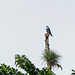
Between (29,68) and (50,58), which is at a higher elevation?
(50,58)

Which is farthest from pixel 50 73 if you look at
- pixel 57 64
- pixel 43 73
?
pixel 57 64

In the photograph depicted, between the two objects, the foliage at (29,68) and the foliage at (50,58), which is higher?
the foliage at (50,58)

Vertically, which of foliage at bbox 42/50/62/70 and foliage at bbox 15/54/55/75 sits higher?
foliage at bbox 42/50/62/70

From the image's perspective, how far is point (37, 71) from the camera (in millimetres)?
11672

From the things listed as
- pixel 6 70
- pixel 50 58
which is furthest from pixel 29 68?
pixel 50 58

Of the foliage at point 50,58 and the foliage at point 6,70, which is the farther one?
the foliage at point 50,58

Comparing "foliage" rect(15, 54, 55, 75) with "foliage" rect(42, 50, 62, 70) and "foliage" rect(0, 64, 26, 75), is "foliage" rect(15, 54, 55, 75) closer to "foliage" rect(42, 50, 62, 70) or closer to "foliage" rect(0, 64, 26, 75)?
"foliage" rect(0, 64, 26, 75)

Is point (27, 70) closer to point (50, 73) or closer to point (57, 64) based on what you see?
point (50, 73)

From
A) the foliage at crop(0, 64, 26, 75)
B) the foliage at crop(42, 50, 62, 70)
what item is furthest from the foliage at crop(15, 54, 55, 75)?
the foliage at crop(42, 50, 62, 70)

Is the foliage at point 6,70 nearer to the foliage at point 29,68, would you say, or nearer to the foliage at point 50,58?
the foliage at point 29,68

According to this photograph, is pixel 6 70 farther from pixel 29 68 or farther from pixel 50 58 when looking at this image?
pixel 50 58

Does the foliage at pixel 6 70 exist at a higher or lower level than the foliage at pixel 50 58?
lower

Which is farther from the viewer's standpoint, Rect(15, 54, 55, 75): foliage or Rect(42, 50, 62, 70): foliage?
Rect(42, 50, 62, 70): foliage

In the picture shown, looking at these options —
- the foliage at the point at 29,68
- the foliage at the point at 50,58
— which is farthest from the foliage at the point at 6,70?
the foliage at the point at 50,58
